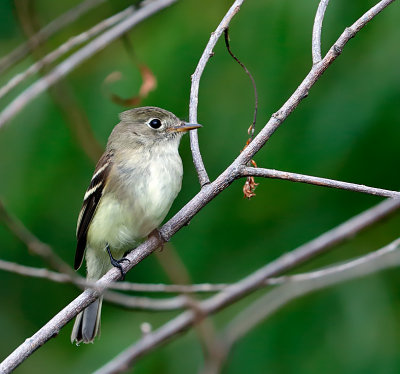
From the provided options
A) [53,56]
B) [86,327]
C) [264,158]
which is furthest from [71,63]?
[86,327]

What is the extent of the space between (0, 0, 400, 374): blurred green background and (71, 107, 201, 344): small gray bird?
128 mm

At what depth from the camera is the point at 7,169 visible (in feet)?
13.6

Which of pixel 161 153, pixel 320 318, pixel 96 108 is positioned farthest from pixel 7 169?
pixel 320 318

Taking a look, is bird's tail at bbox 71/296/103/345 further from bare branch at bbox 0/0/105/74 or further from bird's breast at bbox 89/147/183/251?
bare branch at bbox 0/0/105/74

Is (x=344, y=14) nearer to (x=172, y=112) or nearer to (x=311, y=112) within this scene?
(x=311, y=112)

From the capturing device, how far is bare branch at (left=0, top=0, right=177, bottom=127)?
94.7 inches

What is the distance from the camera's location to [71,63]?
9.23 ft

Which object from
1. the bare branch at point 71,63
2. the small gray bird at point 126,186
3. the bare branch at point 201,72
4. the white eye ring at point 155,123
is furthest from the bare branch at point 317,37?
the white eye ring at point 155,123

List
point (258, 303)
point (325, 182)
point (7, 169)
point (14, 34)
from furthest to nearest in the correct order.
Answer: point (14, 34) < point (7, 169) < point (258, 303) < point (325, 182)

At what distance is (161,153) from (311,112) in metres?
0.86

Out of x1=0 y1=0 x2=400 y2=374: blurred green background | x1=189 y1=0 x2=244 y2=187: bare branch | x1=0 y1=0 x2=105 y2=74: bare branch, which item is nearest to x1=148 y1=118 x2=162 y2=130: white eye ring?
x1=0 y1=0 x2=400 y2=374: blurred green background

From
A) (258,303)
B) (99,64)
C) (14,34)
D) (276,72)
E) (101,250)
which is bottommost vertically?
(258,303)

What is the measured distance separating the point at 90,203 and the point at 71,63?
1429mm

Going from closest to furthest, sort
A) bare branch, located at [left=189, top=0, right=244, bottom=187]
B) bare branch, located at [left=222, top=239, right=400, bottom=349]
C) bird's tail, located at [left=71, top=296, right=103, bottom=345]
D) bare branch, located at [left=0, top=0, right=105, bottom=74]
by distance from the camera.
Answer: bare branch, located at [left=0, top=0, right=105, bottom=74] < bare branch, located at [left=189, top=0, right=244, bottom=187] < bare branch, located at [left=222, top=239, right=400, bottom=349] < bird's tail, located at [left=71, top=296, right=103, bottom=345]
